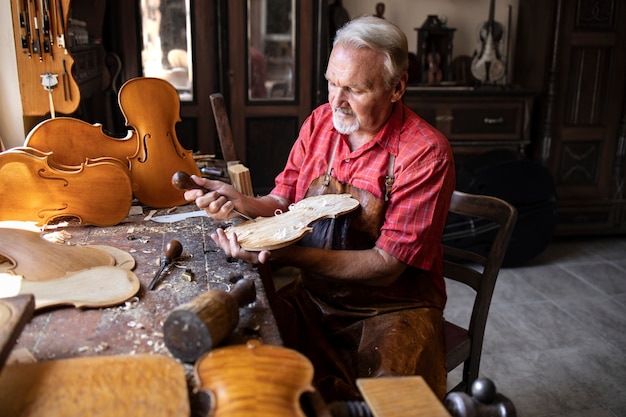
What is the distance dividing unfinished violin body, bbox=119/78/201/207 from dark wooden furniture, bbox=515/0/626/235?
3.33m

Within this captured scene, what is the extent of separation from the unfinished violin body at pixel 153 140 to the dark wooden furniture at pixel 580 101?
333cm

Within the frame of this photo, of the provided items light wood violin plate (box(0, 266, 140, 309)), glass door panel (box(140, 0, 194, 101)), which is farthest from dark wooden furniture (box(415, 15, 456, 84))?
light wood violin plate (box(0, 266, 140, 309))

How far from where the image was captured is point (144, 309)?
4.52 ft

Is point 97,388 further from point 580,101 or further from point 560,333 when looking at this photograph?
point 580,101

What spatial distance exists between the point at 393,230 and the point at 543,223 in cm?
274

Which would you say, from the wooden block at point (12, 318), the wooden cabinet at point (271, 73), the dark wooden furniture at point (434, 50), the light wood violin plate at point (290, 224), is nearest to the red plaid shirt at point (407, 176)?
→ the light wood violin plate at point (290, 224)

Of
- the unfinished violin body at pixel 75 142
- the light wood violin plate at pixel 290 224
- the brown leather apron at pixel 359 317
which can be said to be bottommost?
the brown leather apron at pixel 359 317

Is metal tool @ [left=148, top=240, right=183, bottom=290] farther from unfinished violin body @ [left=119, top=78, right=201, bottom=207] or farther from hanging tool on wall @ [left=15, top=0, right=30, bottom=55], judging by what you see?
hanging tool on wall @ [left=15, top=0, right=30, bottom=55]

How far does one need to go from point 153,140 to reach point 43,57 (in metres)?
0.56

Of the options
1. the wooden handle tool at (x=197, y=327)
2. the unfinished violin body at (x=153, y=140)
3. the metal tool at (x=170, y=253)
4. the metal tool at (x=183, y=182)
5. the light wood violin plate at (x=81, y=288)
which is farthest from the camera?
the unfinished violin body at (x=153, y=140)

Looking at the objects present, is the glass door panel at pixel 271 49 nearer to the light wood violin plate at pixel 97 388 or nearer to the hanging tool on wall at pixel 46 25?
the hanging tool on wall at pixel 46 25

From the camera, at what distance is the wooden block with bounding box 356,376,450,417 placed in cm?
101

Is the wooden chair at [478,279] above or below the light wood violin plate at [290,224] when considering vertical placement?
below

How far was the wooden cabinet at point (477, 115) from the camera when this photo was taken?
A: 4.43 meters
